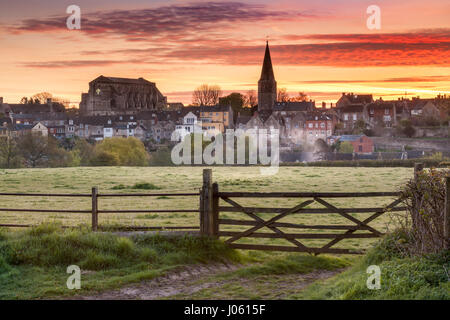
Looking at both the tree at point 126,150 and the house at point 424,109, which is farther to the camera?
the house at point 424,109

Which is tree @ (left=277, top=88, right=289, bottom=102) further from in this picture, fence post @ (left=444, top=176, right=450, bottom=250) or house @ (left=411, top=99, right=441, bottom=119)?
fence post @ (left=444, top=176, right=450, bottom=250)

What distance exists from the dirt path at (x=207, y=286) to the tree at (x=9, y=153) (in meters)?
63.4

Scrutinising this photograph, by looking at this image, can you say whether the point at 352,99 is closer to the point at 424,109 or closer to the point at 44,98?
the point at 424,109

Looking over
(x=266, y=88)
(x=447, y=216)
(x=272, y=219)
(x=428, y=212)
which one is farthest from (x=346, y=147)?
(x=447, y=216)

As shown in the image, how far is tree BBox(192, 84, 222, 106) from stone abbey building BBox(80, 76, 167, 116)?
100.0 ft

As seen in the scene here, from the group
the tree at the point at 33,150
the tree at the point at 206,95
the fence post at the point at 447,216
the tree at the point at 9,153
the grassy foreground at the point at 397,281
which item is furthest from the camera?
the tree at the point at 206,95

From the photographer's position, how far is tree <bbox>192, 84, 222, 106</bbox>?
14356 cm

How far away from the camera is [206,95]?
475 feet

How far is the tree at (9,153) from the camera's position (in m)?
69.3

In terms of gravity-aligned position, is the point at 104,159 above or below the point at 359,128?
below

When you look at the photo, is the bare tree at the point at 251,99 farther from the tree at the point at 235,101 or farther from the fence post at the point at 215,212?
the fence post at the point at 215,212

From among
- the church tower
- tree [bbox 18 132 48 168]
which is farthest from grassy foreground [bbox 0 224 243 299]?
the church tower

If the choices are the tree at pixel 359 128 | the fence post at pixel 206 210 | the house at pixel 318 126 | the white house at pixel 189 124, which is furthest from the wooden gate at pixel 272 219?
the house at pixel 318 126

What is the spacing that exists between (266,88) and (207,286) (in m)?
151
